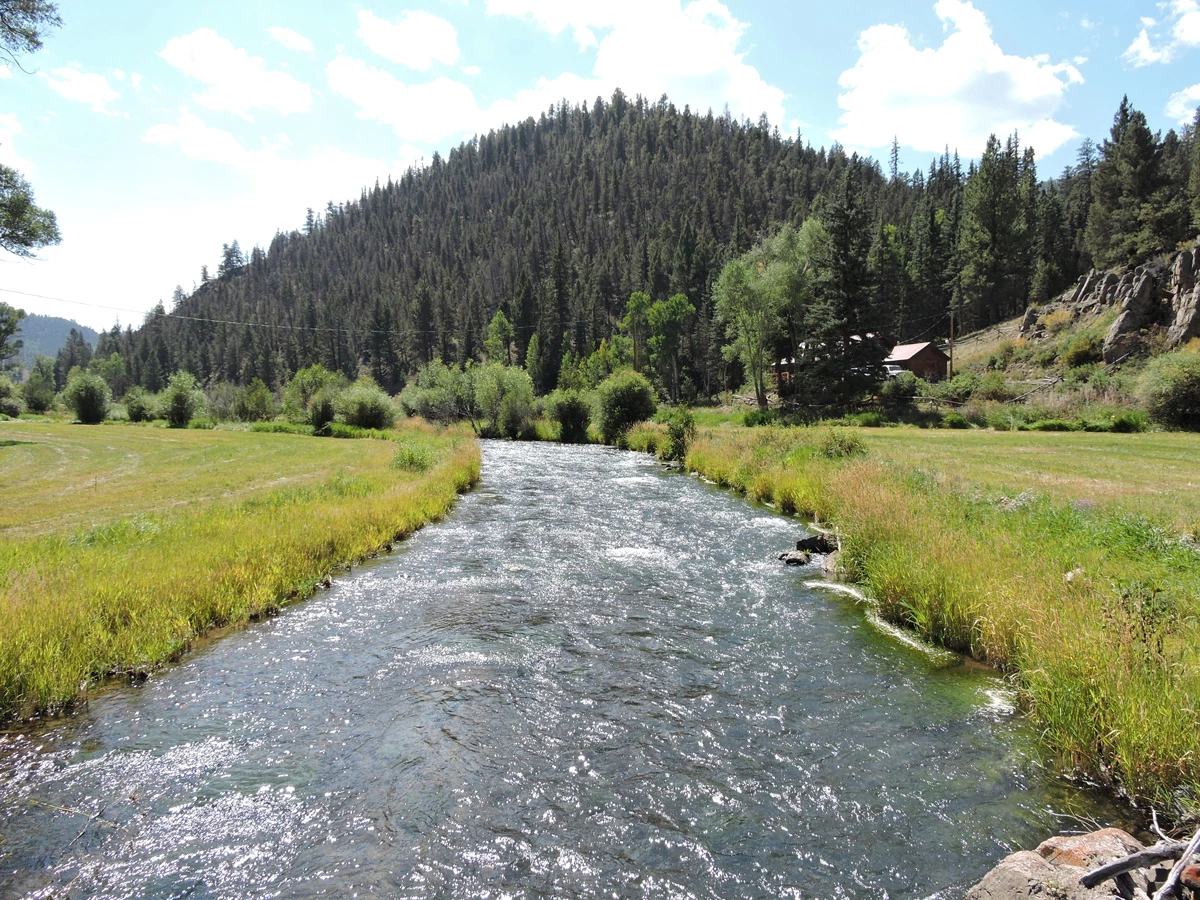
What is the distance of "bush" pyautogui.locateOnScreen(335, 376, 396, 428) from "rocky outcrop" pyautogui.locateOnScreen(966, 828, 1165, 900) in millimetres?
61617

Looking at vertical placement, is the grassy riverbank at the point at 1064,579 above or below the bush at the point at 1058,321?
below

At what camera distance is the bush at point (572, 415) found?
58438 mm

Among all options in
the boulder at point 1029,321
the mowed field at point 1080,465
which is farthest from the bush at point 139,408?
the boulder at point 1029,321

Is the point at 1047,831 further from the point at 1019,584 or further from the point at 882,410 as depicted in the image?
the point at 882,410

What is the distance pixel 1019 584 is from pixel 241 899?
35.9ft

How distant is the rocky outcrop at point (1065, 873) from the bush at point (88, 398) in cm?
8901

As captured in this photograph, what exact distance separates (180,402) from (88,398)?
495 inches

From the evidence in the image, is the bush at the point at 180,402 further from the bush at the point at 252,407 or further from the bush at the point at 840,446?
the bush at the point at 840,446

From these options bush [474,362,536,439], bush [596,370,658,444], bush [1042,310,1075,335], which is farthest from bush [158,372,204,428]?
bush [1042,310,1075,335]

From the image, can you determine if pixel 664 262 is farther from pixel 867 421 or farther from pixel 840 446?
pixel 840 446

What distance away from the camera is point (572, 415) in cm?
5906

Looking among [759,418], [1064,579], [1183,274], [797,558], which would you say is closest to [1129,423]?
[1183,274]

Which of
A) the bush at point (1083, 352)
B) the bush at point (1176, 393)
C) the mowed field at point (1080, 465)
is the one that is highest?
the bush at point (1083, 352)

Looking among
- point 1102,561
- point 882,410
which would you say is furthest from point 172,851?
point 882,410
